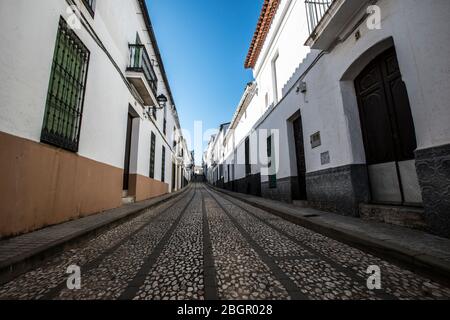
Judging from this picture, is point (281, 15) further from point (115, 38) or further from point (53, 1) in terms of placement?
point (53, 1)

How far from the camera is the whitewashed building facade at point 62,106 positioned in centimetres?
250

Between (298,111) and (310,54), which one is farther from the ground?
(310,54)

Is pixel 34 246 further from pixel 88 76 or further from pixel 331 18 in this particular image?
pixel 331 18

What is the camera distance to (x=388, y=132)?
3.47 metres

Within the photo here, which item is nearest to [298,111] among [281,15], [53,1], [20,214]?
[281,15]

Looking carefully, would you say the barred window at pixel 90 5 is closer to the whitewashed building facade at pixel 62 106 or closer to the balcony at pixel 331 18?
the whitewashed building facade at pixel 62 106

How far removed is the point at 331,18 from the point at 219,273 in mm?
4850

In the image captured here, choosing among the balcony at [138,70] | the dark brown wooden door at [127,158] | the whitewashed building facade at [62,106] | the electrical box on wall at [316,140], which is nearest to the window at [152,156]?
the dark brown wooden door at [127,158]

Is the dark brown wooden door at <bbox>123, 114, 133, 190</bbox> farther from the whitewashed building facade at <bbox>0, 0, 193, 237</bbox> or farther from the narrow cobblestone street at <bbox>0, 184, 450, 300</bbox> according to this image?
the narrow cobblestone street at <bbox>0, 184, 450, 300</bbox>

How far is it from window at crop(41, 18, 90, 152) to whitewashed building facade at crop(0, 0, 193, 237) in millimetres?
18

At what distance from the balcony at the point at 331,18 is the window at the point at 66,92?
5085 mm

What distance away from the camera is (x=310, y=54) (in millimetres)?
5410

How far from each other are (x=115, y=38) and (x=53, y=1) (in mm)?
2841

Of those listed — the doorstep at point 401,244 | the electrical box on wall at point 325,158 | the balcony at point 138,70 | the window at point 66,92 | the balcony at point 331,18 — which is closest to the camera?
the doorstep at point 401,244
